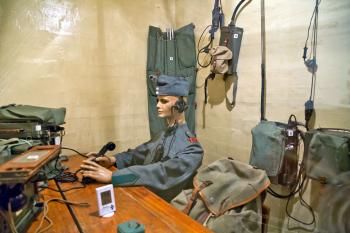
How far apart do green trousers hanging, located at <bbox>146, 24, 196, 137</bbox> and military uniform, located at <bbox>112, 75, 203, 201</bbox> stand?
0.73 meters

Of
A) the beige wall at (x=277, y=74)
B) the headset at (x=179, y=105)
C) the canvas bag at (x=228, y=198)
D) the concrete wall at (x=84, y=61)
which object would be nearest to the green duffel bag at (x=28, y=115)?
the concrete wall at (x=84, y=61)

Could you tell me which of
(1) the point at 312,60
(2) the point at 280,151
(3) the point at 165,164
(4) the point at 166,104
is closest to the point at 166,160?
(3) the point at 165,164

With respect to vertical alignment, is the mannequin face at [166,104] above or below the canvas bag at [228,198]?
above

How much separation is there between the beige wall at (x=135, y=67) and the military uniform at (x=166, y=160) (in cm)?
66

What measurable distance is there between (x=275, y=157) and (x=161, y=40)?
1555 mm

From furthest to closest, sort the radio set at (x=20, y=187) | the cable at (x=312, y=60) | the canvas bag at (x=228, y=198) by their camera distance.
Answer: the cable at (x=312, y=60)
the canvas bag at (x=228, y=198)
the radio set at (x=20, y=187)

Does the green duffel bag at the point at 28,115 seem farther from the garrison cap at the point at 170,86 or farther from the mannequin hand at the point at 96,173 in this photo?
the garrison cap at the point at 170,86

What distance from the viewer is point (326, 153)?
1477mm

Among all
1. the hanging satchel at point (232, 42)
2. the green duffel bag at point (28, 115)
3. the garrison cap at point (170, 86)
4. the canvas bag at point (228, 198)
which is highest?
the hanging satchel at point (232, 42)

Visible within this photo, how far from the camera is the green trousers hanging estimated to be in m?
2.65

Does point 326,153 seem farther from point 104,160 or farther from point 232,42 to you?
point 104,160

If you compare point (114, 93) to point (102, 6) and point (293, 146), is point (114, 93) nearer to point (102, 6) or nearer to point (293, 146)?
point (102, 6)

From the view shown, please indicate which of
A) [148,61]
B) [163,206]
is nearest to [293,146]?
[163,206]

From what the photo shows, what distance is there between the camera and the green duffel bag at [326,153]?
4.62 ft
